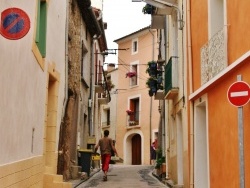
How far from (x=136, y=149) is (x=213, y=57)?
3009cm

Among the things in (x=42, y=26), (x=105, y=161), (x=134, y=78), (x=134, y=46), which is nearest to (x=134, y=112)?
(x=134, y=78)

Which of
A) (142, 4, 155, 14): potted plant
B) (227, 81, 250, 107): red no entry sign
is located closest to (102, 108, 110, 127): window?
(142, 4, 155, 14): potted plant

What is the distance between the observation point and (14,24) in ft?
19.5

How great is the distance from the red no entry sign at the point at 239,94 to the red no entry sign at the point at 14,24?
3.08 meters

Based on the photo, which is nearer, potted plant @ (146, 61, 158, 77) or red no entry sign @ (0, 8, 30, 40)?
red no entry sign @ (0, 8, 30, 40)

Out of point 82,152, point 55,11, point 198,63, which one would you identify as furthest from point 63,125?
point 198,63

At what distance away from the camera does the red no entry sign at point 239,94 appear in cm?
687

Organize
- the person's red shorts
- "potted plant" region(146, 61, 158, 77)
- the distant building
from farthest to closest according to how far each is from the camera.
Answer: the distant building → "potted plant" region(146, 61, 158, 77) → the person's red shorts

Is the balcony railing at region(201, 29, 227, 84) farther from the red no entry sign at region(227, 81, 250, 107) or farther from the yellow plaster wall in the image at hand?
the yellow plaster wall

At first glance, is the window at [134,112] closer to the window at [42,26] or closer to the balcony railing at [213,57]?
the balcony railing at [213,57]

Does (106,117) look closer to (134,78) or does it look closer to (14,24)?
(134,78)

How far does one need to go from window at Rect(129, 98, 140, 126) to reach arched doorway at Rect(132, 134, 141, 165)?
1.18 meters

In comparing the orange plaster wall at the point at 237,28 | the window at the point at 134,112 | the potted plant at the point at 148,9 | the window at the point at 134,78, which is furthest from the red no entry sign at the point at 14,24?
the window at the point at 134,78

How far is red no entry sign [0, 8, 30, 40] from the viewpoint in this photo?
588 centimetres
